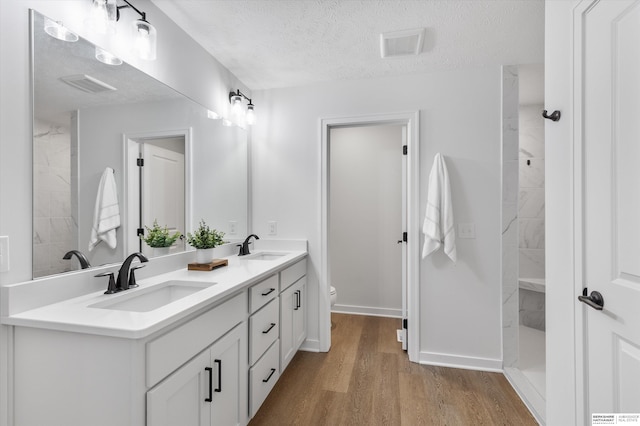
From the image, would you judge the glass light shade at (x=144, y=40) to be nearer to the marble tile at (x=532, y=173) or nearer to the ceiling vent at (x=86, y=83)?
the ceiling vent at (x=86, y=83)

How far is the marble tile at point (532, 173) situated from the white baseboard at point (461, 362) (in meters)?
1.97

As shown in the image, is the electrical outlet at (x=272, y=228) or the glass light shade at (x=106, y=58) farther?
the electrical outlet at (x=272, y=228)

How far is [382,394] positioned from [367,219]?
1.93 metres

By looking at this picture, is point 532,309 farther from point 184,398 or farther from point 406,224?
point 184,398

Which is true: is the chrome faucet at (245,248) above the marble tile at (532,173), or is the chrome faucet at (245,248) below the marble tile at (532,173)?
below

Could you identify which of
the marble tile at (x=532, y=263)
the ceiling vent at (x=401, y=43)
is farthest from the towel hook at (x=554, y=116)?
the marble tile at (x=532, y=263)

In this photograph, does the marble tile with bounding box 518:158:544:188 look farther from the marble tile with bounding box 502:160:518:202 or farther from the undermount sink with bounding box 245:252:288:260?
the undermount sink with bounding box 245:252:288:260

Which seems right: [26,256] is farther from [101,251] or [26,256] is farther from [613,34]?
[613,34]

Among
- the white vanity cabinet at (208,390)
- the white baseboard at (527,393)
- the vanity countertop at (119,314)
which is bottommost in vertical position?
the white baseboard at (527,393)

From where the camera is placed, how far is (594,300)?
1.10 meters

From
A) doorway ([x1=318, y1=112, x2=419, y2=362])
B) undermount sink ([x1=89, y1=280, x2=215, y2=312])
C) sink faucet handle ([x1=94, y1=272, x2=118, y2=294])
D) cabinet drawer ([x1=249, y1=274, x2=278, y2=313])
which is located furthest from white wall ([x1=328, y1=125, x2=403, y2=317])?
sink faucet handle ([x1=94, y1=272, x2=118, y2=294])

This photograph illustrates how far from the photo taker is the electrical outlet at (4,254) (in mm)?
1033

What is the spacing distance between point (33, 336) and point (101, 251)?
458mm

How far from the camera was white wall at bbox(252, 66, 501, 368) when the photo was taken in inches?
91.4
